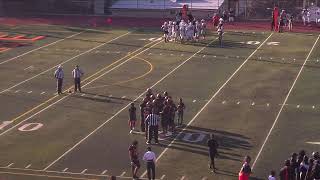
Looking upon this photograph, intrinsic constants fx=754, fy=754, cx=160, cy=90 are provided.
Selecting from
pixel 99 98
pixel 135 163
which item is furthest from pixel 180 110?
pixel 99 98

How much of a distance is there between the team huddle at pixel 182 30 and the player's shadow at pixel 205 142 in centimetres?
1711

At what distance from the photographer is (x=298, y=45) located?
42.0 m

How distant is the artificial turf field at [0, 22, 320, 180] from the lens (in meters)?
22.7

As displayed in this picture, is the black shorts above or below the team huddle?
below

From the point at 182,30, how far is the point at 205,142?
19017 millimetres

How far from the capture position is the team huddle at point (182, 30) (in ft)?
139

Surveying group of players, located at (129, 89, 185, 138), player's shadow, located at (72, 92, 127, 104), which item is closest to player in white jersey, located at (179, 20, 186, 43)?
player's shadow, located at (72, 92, 127, 104)

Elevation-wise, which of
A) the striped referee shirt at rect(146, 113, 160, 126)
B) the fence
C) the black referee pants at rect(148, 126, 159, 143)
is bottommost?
the black referee pants at rect(148, 126, 159, 143)

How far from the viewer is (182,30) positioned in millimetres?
42719

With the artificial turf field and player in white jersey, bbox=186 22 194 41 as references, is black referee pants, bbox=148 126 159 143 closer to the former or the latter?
the artificial turf field

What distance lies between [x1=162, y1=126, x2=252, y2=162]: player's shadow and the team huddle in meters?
17.1

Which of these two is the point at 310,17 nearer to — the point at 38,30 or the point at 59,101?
the point at 38,30

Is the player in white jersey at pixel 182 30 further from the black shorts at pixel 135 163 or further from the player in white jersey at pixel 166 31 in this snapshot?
the black shorts at pixel 135 163

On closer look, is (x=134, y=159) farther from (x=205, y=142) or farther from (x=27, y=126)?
(x=27, y=126)
